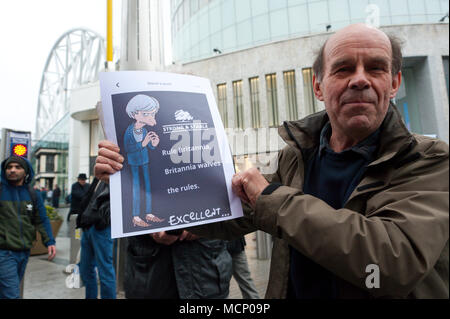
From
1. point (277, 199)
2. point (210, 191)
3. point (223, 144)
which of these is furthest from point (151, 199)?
point (277, 199)

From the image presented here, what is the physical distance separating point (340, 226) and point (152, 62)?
2.01 m

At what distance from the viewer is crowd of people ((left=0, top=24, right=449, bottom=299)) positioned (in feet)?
2.36

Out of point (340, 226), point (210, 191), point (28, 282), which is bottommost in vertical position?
point (28, 282)

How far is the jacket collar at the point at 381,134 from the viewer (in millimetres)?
842

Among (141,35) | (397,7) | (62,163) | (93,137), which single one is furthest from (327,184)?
(62,163)

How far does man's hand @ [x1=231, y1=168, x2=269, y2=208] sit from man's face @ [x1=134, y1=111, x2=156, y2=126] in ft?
1.13

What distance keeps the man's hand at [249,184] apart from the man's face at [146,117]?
13.5 inches

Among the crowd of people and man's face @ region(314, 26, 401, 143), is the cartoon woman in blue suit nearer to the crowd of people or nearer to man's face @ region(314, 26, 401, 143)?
the crowd of people

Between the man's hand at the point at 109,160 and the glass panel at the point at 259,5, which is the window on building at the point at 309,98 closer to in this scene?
the glass panel at the point at 259,5

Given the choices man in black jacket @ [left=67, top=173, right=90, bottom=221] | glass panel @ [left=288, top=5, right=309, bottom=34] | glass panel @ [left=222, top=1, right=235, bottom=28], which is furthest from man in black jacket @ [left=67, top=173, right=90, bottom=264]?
glass panel @ [left=288, top=5, right=309, bottom=34]

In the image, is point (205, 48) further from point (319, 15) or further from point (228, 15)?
point (319, 15)

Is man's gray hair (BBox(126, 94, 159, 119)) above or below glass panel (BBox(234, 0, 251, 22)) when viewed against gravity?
below

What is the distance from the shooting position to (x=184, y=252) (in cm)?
187
